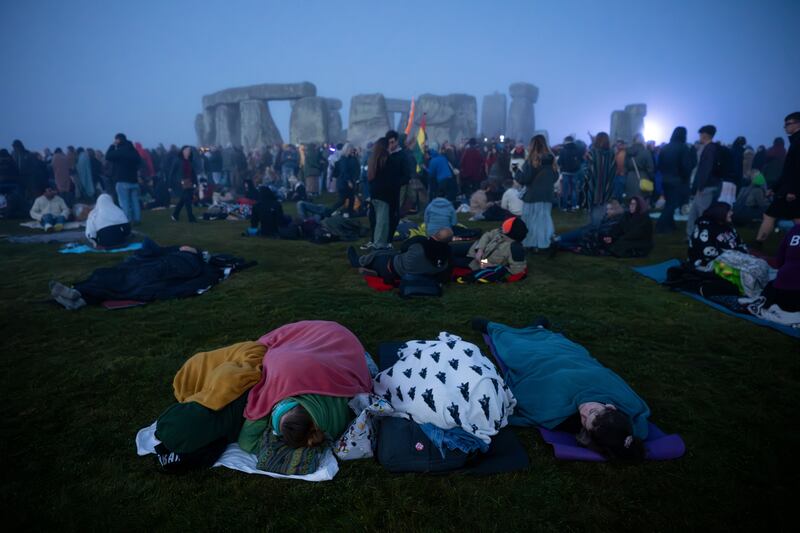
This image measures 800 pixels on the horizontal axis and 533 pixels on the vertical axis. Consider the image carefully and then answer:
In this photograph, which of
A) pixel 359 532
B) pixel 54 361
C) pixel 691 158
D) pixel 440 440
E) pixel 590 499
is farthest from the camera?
pixel 691 158

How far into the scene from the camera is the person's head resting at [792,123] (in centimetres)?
644

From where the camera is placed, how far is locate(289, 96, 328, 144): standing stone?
121 feet

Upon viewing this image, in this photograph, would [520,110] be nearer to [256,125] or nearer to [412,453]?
[256,125]

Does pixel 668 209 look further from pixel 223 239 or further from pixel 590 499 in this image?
pixel 223 239

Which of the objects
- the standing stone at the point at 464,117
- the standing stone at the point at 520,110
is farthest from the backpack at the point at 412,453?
the standing stone at the point at 520,110

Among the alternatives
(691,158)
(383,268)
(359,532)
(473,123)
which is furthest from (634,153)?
(473,123)

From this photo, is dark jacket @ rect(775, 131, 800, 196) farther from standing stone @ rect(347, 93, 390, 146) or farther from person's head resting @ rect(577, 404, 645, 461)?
standing stone @ rect(347, 93, 390, 146)

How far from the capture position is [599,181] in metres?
9.10

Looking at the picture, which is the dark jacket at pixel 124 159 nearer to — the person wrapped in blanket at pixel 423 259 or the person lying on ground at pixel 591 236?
the person wrapped in blanket at pixel 423 259

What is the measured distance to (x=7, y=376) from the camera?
382 cm

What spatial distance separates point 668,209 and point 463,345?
893 cm

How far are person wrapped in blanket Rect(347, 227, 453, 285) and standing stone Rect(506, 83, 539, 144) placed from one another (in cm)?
5678

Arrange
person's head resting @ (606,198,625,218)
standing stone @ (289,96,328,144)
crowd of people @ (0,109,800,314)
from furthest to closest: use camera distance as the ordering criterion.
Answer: standing stone @ (289,96,328,144), person's head resting @ (606,198,625,218), crowd of people @ (0,109,800,314)

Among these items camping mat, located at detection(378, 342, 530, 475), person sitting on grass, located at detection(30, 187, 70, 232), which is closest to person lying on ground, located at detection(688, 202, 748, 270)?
camping mat, located at detection(378, 342, 530, 475)
